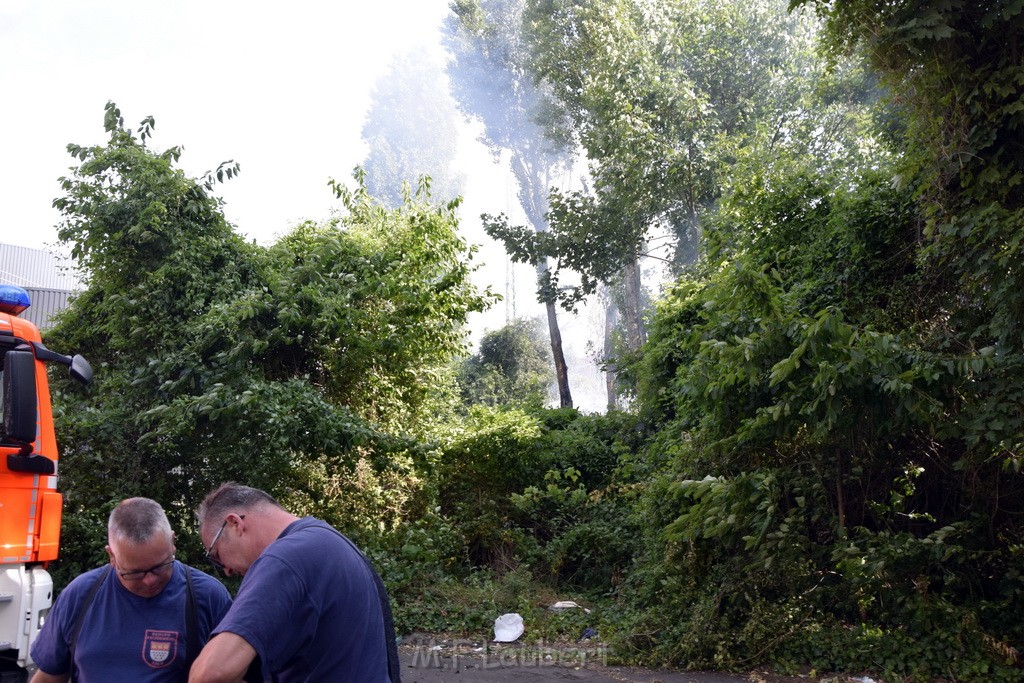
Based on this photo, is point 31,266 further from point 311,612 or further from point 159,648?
point 311,612

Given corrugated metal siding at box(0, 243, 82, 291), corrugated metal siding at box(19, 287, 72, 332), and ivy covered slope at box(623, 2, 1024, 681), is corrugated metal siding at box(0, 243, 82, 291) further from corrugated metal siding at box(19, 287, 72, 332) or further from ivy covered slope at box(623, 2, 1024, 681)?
ivy covered slope at box(623, 2, 1024, 681)

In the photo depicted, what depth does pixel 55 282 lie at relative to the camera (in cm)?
2997

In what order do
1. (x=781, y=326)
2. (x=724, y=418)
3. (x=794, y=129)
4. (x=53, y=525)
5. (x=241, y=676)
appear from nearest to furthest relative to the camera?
(x=241, y=676) < (x=53, y=525) < (x=781, y=326) < (x=724, y=418) < (x=794, y=129)

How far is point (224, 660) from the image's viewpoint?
246cm

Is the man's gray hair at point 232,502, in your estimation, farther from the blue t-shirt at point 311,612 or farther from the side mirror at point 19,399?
the side mirror at point 19,399

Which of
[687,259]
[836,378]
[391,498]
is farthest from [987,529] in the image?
[687,259]

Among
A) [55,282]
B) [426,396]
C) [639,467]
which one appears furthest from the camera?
[55,282]

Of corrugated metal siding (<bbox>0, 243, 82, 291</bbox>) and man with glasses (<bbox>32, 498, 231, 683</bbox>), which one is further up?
corrugated metal siding (<bbox>0, 243, 82, 291</bbox>)

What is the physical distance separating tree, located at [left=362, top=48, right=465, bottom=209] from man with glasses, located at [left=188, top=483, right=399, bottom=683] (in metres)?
69.5

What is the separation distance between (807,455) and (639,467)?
13.3 ft

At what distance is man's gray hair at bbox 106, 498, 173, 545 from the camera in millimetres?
3430

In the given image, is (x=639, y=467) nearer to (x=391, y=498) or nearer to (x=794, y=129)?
(x=391, y=498)

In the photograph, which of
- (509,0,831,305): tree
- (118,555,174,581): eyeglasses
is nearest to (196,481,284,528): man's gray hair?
(118,555,174,581): eyeglasses

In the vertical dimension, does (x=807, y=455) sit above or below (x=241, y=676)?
above
